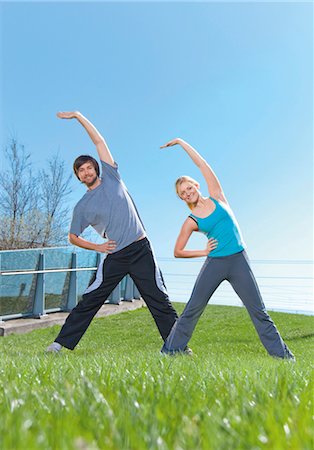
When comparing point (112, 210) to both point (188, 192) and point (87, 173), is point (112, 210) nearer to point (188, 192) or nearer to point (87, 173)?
point (87, 173)

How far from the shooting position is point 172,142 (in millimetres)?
5172

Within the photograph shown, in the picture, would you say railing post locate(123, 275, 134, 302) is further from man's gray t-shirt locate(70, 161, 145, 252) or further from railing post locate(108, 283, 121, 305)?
man's gray t-shirt locate(70, 161, 145, 252)

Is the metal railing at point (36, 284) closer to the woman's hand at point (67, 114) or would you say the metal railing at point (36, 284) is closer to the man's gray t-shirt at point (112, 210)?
the man's gray t-shirt at point (112, 210)

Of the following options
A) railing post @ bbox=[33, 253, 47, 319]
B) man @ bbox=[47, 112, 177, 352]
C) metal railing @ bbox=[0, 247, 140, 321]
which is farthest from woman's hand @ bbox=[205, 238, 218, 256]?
railing post @ bbox=[33, 253, 47, 319]

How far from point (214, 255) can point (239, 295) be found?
1.54 feet

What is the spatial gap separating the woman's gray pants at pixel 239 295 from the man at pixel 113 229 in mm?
500

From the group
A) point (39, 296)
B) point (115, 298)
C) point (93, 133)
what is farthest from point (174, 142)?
point (115, 298)

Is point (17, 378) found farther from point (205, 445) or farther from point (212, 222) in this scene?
point (212, 222)

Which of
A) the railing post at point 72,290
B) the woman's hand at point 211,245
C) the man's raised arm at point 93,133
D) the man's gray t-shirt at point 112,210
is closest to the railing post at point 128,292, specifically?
the railing post at point 72,290

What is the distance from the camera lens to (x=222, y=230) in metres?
4.93

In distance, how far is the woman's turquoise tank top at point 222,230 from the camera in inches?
194

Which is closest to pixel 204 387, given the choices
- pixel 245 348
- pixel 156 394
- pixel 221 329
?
pixel 156 394

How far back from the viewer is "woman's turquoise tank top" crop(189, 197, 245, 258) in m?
4.93

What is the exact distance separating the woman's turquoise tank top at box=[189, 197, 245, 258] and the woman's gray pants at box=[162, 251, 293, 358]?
0.22 feet
